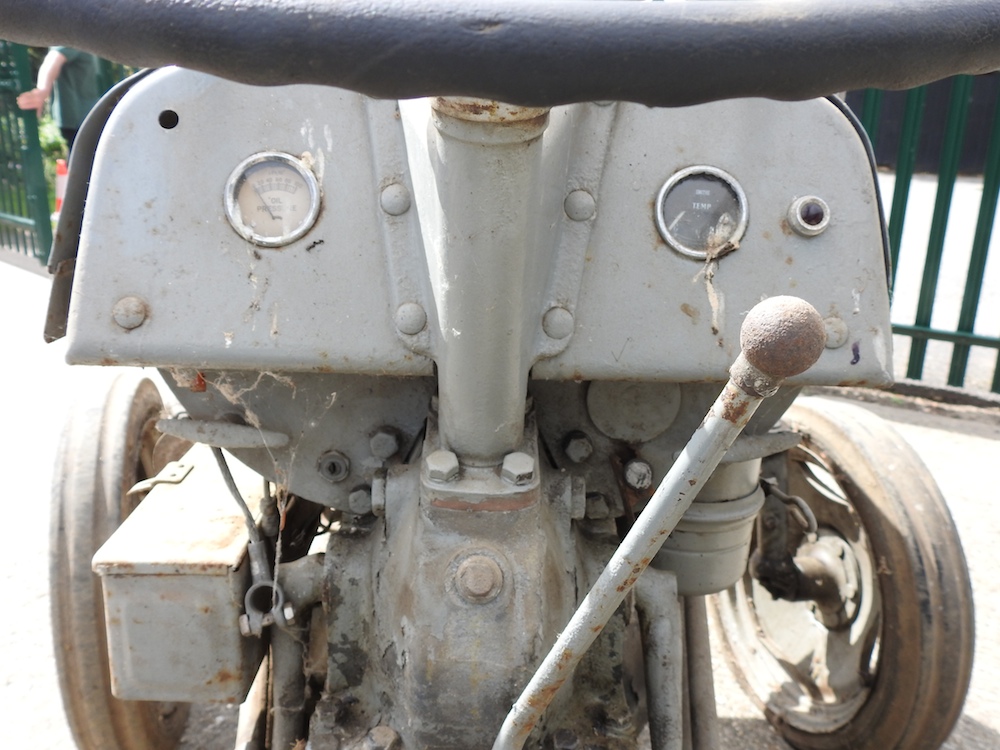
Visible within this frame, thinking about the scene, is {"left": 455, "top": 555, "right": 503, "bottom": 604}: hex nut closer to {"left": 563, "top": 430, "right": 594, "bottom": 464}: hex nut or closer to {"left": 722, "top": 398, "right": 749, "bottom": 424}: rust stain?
{"left": 563, "top": 430, "right": 594, "bottom": 464}: hex nut

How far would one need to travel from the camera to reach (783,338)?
0.79 meters

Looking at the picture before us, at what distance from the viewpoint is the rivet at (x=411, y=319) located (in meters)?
1.26

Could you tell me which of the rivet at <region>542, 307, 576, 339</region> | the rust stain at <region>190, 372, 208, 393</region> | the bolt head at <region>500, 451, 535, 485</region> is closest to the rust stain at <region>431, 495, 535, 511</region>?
the bolt head at <region>500, 451, 535, 485</region>

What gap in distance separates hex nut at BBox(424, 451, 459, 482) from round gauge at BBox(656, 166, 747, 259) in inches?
16.5

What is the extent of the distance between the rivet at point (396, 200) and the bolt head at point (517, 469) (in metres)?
0.35

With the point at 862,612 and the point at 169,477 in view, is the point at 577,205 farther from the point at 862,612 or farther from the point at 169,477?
the point at 862,612

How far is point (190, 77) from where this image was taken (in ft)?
4.26

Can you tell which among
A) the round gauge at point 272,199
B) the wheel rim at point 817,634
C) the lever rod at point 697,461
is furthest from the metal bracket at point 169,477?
the wheel rim at point 817,634

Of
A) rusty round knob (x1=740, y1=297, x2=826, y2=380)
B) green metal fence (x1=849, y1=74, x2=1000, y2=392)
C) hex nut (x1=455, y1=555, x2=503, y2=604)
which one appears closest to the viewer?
rusty round knob (x1=740, y1=297, x2=826, y2=380)

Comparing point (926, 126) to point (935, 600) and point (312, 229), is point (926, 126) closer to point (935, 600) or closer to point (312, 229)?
point (935, 600)

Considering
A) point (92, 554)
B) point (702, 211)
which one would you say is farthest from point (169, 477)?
point (702, 211)

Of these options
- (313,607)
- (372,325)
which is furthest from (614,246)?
(313,607)

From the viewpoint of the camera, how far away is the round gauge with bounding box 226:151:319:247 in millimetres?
1280

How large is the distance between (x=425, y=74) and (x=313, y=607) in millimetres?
1071
